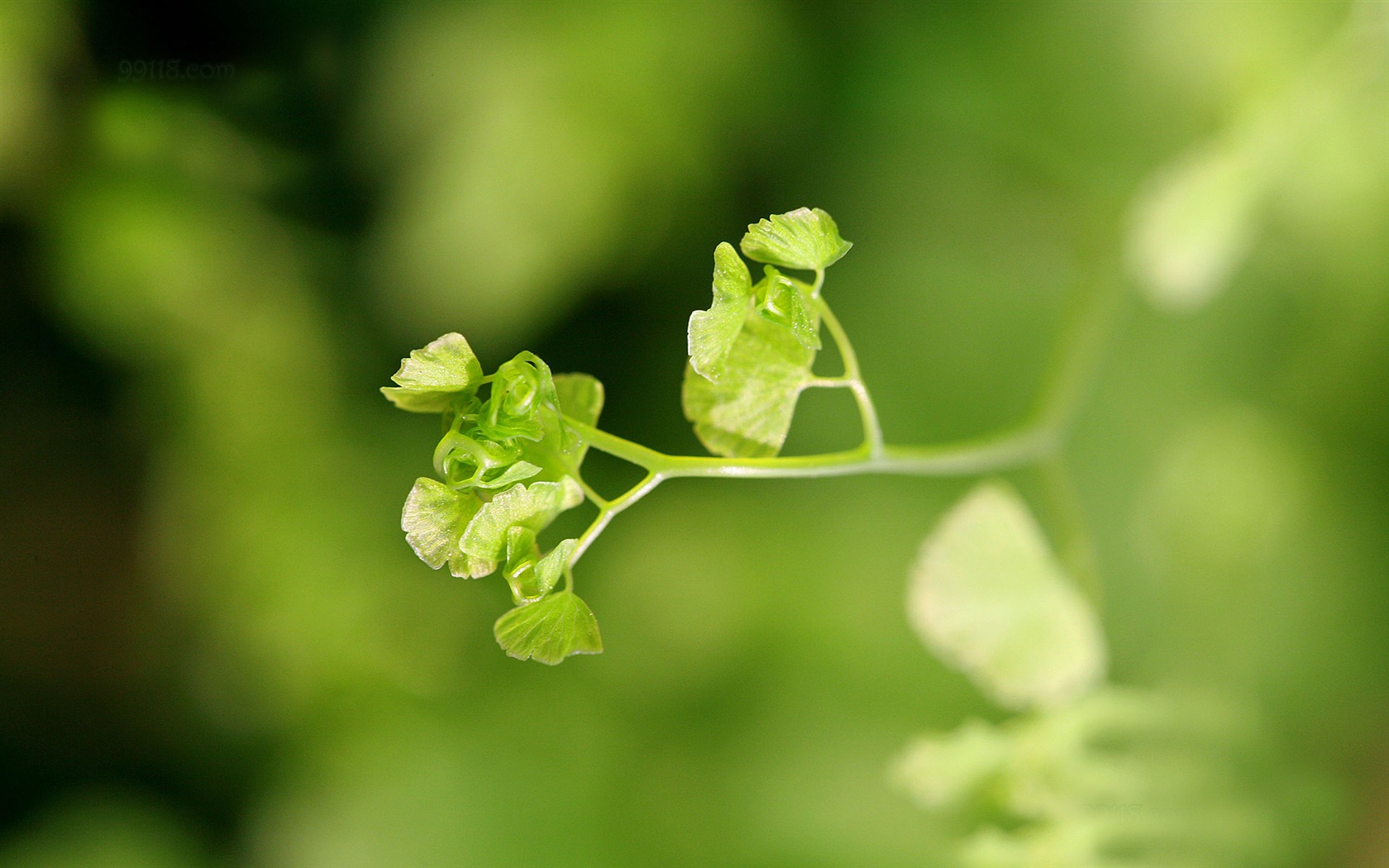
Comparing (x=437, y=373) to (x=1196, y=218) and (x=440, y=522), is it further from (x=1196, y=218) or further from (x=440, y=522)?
(x=1196, y=218)

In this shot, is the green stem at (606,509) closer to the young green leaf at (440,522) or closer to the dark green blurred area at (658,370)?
the young green leaf at (440,522)

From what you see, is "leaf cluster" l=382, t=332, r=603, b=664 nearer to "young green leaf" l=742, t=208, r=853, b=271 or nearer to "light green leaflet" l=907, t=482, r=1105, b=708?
"young green leaf" l=742, t=208, r=853, b=271

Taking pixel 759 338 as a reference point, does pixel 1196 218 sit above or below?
above

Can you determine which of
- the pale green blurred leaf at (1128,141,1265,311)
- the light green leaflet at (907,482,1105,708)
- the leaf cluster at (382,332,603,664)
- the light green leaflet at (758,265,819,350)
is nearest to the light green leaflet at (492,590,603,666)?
the leaf cluster at (382,332,603,664)

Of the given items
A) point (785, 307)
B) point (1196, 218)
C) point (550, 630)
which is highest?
point (1196, 218)

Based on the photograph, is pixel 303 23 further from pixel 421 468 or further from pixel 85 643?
pixel 85 643

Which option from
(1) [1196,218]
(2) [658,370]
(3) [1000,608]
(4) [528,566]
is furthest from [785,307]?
(2) [658,370]

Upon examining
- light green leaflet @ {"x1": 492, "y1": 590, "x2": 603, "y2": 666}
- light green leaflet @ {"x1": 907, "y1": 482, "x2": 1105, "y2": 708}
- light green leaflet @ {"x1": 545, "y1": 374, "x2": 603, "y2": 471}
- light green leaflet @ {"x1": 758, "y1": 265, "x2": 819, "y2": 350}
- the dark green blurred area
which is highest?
the dark green blurred area
